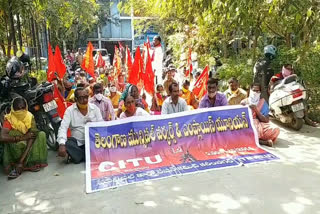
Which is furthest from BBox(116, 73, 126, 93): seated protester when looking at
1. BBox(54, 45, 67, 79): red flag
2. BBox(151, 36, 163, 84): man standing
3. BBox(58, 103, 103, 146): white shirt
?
BBox(58, 103, 103, 146): white shirt

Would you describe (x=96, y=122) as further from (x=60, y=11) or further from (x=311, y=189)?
(x=60, y=11)

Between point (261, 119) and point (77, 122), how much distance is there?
117 inches

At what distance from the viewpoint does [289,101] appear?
5.67 meters

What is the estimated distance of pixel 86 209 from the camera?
323cm

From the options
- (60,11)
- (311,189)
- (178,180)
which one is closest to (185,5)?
(178,180)

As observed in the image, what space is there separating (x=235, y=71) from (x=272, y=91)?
2.53m

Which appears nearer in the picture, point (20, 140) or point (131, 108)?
point (20, 140)

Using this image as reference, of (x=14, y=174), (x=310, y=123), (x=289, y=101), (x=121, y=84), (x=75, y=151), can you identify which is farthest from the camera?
(x=121, y=84)

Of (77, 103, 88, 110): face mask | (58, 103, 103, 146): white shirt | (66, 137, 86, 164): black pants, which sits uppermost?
(77, 103, 88, 110): face mask

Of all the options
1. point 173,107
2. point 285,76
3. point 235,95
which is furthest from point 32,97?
point 285,76

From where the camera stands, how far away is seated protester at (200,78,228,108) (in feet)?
16.9

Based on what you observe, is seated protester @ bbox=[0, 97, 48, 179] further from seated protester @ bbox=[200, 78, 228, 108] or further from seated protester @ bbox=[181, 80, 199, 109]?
seated protester @ bbox=[181, 80, 199, 109]

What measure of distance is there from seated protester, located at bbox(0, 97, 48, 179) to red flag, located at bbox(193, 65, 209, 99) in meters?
3.79

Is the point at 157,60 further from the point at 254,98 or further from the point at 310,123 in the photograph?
the point at 310,123
